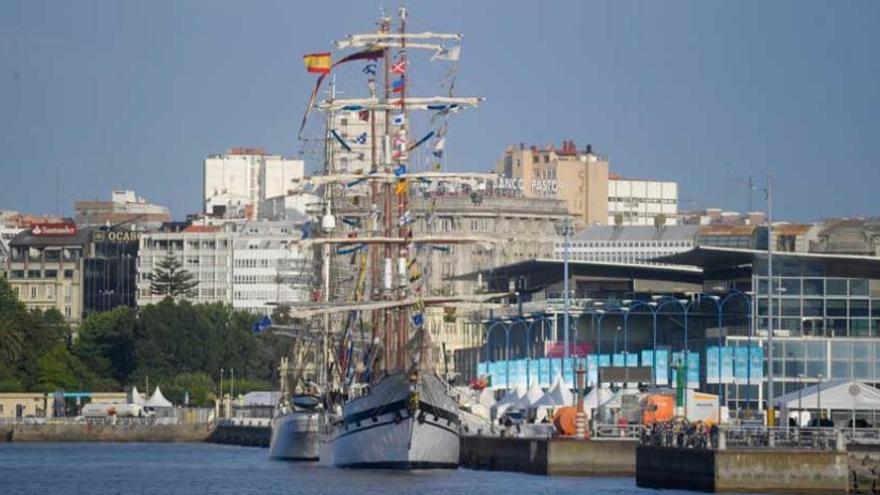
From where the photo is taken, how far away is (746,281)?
500 feet

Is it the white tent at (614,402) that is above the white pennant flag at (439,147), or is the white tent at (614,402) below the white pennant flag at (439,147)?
below

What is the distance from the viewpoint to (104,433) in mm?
191250

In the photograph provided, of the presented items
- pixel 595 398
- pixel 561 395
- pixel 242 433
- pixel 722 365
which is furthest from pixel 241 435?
pixel 595 398

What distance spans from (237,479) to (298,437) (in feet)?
72.9

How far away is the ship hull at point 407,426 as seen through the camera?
10406 centimetres

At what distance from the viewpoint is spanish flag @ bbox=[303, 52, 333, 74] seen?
428 ft

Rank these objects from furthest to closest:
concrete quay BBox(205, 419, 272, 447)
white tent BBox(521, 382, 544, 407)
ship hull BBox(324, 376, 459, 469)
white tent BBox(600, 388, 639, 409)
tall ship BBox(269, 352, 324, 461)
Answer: concrete quay BBox(205, 419, 272, 447)
tall ship BBox(269, 352, 324, 461)
white tent BBox(521, 382, 544, 407)
white tent BBox(600, 388, 639, 409)
ship hull BBox(324, 376, 459, 469)

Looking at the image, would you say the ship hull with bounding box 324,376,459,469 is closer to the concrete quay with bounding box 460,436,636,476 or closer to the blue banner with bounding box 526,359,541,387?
the concrete quay with bounding box 460,436,636,476

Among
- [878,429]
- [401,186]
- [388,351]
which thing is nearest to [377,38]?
[401,186]

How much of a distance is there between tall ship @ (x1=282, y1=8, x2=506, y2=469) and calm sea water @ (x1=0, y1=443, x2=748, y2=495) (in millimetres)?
1523

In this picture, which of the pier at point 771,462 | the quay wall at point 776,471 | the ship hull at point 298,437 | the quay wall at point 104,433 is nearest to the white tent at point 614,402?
the pier at point 771,462

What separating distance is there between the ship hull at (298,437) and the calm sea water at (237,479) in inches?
50.2

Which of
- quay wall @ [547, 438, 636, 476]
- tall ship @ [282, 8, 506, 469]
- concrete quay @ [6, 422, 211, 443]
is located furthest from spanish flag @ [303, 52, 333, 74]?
concrete quay @ [6, 422, 211, 443]

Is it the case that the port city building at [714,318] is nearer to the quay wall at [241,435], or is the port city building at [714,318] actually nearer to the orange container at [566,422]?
the quay wall at [241,435]
